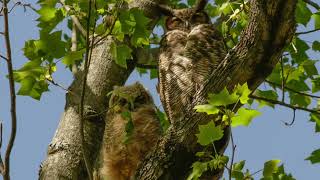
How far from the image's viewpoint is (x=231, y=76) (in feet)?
8.52

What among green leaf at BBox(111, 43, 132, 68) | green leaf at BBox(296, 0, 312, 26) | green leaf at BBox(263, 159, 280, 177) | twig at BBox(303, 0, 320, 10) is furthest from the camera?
twig at BBox(303, 0, 320, 10)

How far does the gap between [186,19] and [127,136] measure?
181 cm

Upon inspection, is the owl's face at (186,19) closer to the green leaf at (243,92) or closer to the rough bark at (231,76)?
the rough bark at (231,76)

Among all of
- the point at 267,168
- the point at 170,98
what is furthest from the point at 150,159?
the point at 170,98

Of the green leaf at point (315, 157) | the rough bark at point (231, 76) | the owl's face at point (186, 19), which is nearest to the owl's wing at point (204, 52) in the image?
the owl's face at point (186, 19)

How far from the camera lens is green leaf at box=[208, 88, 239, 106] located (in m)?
2.35

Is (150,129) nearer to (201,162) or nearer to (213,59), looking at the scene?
(201,162)

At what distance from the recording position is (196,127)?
2588 mm

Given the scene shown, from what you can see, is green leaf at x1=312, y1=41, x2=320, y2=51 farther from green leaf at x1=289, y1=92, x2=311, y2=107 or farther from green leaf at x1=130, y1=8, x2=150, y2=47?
green leaf at x1=130, y1=8, x2=150, y2=47

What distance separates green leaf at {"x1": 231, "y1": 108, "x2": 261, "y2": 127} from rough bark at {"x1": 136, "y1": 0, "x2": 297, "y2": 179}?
0.92ft

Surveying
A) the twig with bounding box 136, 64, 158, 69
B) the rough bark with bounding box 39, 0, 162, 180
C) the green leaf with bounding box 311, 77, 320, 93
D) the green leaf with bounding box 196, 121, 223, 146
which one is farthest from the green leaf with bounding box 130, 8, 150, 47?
the green leaf with bounding box 311, 77, 320, 93

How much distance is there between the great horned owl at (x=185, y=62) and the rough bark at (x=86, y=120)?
0.24m

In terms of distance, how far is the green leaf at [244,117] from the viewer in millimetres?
2295

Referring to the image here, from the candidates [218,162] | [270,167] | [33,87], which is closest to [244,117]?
[218,162]
